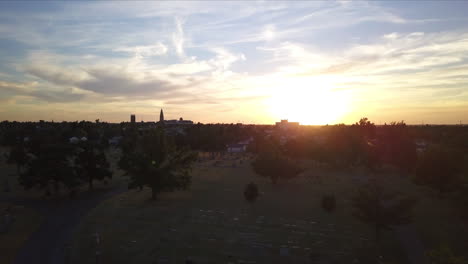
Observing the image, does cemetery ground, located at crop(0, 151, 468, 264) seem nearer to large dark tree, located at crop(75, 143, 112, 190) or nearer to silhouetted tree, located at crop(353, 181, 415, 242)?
silhouetted tree, located at crop(353, 181, 415, 242)

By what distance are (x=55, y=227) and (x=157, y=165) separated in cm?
1133

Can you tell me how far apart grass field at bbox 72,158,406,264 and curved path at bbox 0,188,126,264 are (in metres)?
1.03

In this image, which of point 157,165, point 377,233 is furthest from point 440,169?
point 157,165

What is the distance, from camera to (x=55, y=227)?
25953mm

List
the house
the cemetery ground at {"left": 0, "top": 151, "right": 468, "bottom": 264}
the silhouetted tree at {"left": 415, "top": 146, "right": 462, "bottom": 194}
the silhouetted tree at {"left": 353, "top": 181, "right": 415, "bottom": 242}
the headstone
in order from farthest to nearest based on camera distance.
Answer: the house → the silhouetted tree at {"left": 415, "top": 146, "right": 462, "bottom": 194} → the silhouetted tree at {"left": 353, "top": 181, "right": 415, "bottom": 242} → the cemetery ground at {"left": 0, "top": 151, "right": 468, "bottom": 264} → the headstone

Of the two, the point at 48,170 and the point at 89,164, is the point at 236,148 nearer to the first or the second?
the point at 89,164

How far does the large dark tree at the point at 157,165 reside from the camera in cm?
3350

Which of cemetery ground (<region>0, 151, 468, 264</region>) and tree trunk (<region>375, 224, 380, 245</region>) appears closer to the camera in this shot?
cemetery ground (<region>0, 151, 468, 264</region>)

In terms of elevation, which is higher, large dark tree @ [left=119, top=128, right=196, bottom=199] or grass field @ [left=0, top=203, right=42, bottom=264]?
large dark tree @ [left=119, top=128, right=196, bottom=199]

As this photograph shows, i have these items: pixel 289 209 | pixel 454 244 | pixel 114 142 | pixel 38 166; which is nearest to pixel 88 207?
→ pixel 38 166

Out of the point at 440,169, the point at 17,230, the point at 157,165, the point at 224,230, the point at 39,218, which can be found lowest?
the point at 17,230

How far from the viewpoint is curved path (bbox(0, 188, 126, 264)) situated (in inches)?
796

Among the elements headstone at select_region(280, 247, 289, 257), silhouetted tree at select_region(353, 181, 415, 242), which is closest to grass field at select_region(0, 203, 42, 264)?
headstone at select_region(280, 247, 289, 257)

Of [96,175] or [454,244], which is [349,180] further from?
[96,175]
